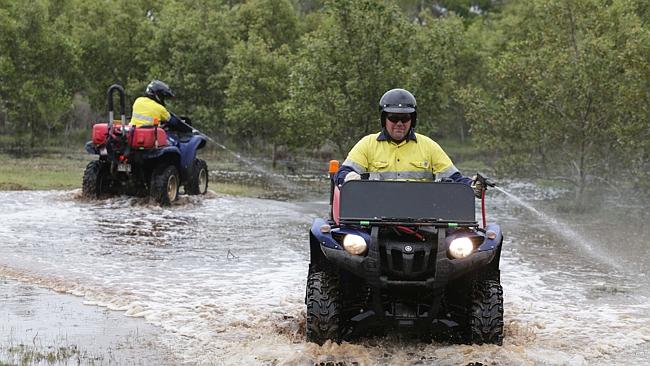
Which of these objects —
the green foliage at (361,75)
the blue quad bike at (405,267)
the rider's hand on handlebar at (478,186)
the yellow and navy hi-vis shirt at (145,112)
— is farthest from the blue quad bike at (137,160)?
the rider's hand on handlebar at (478,186)

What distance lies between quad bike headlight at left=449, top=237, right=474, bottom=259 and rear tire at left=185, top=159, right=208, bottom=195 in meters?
12.8

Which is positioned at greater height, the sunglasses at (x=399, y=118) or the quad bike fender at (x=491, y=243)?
the sunglasses at (x=399, y=118)

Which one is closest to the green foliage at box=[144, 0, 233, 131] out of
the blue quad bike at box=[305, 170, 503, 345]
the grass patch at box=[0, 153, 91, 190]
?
the grass patch at box=[0, 153, 91, 190]

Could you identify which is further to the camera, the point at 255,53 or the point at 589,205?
the point at 255,53

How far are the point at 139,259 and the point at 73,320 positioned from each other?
3.53 meters

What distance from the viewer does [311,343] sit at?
7.16 m

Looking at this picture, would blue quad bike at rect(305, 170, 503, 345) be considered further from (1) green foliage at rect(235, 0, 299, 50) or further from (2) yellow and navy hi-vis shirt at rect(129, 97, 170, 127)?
(1) green foliage at rect(235, 0, 299, 50)

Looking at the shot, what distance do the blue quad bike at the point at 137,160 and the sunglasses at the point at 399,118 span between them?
9.62 meters

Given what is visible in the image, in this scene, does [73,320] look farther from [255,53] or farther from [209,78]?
[209,78]

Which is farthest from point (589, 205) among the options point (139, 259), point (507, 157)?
point (139, 259)

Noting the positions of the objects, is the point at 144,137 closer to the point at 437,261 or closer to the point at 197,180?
the point at 197,180

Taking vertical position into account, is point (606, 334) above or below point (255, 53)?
below

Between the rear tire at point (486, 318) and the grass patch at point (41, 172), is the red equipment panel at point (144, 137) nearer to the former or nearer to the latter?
the grass patch at point (41, 172)

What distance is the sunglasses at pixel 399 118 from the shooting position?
8008 mm
